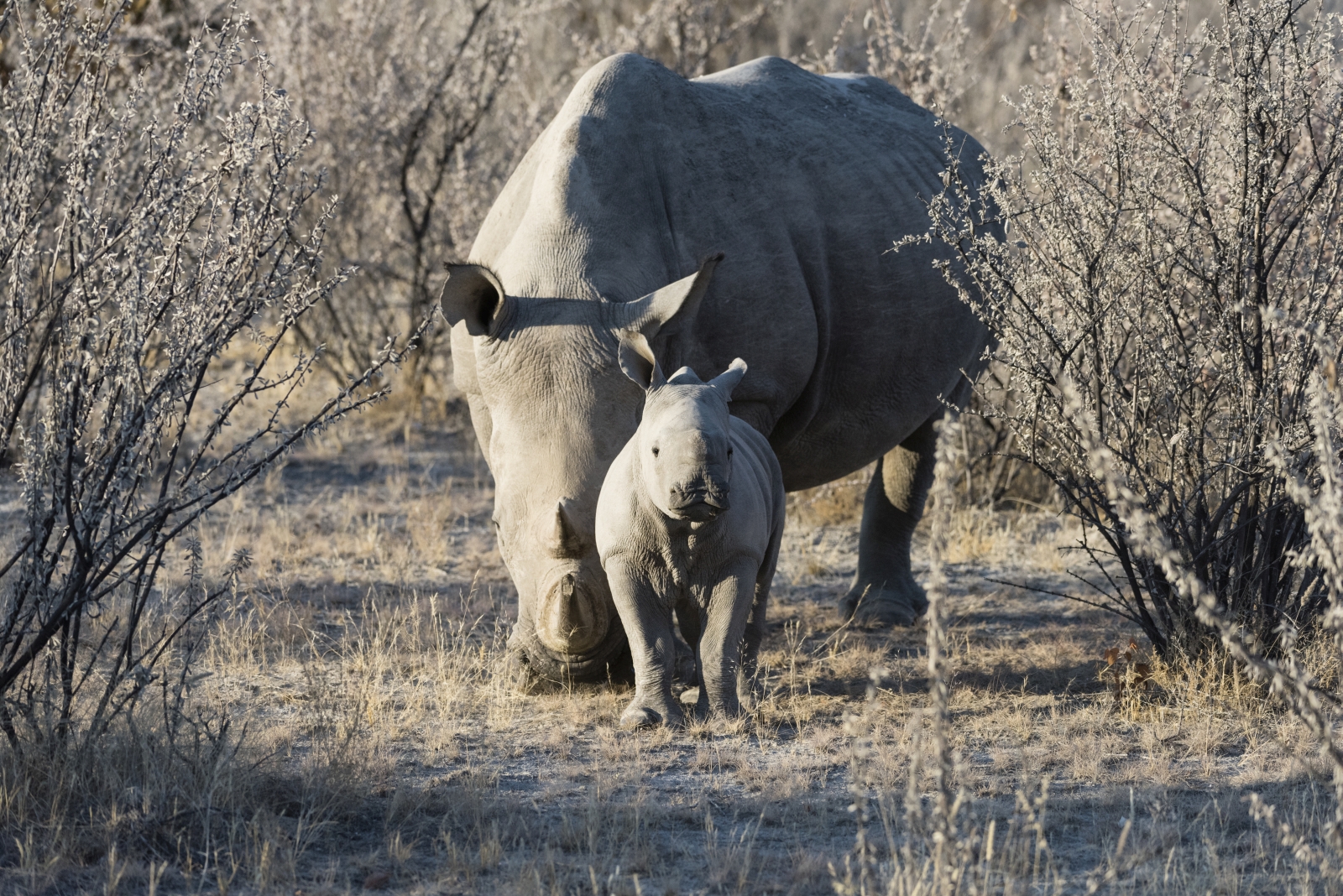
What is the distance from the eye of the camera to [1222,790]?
441 centimetres

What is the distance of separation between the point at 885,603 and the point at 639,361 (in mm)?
2592

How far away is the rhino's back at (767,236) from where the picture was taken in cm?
542

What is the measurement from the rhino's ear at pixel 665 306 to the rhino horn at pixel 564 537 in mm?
646

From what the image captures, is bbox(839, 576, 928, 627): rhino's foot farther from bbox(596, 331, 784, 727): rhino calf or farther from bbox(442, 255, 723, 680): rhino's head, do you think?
bbox(442, 255, 723, 680): rhino's head

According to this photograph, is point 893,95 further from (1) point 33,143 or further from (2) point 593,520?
(1) point 33,143

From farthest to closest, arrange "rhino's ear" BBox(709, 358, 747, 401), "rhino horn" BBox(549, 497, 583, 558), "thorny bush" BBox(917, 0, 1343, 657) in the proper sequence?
"thorny bush" BBox(917, 0, 1343, 657) < "rhino horn" BBox(549, 497, 583, 558) < "rhino's ear" BBox(709, 358, 747, 401)

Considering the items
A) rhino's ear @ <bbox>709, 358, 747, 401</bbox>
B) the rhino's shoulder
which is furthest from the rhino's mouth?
the rhino's shoulder

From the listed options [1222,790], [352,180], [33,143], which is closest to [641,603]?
[1222,790]

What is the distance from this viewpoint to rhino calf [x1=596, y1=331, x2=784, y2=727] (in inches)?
170

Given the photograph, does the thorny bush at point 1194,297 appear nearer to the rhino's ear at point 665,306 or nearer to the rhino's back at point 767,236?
the rhino's back at point 767,236

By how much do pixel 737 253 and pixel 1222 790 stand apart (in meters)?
2.56

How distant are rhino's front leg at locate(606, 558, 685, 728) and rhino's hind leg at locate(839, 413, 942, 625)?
7.18 feet

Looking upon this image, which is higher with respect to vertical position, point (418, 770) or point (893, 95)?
point (893, 95)

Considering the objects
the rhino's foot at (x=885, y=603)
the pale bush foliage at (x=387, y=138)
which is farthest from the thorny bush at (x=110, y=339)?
the pale bush foliage at (x=387, y=138)
